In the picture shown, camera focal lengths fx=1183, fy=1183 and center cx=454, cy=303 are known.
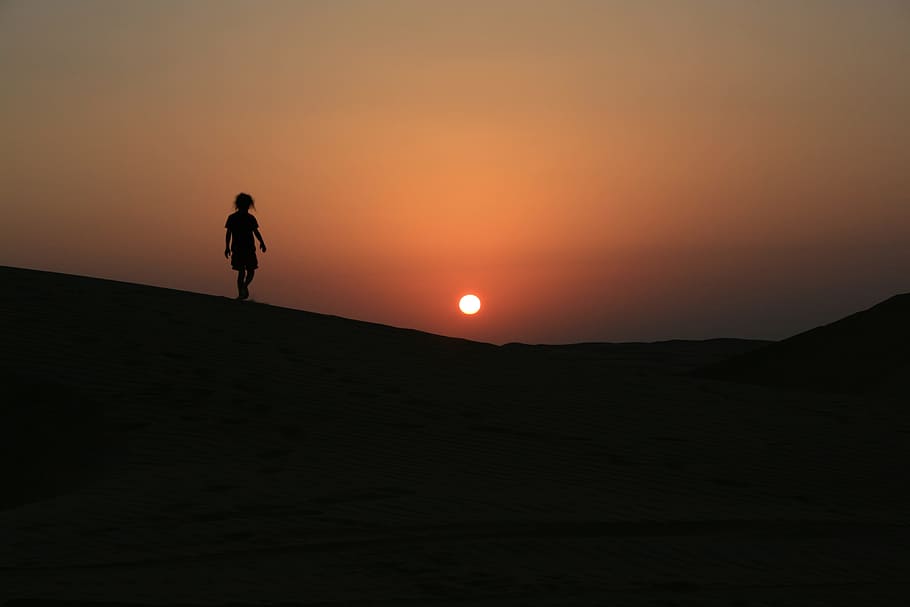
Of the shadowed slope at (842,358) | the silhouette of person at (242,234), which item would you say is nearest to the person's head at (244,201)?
the silhouette of person at (242,234)

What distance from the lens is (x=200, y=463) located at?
955 centimetres

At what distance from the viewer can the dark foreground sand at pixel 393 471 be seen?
21.5ft

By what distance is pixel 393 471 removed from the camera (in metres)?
9.58

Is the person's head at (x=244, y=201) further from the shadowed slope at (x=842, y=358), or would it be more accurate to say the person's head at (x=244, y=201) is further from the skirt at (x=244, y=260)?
the shadowed slope at (x=842, y=358)

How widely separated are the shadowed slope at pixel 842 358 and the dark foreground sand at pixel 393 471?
5.48 m

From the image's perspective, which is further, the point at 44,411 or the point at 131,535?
the point at 44,411

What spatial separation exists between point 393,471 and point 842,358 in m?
14.4

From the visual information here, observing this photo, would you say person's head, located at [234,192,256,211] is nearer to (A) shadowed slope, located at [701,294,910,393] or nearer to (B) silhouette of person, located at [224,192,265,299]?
(B) silhouette of person, located at [224,192,265,299]

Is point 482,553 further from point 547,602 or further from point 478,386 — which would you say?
point 478,386

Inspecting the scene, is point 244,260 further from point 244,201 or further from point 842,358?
point 842,358

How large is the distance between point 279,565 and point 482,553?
4.04 ft

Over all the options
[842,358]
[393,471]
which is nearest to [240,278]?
[393,471]

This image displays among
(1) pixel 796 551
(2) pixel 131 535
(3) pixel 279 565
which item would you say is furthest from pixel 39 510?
(1) pixel 796 551

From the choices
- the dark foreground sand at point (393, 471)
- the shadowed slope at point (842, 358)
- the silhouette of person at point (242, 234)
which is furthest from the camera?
the shadowed slope at point (842, 358)
